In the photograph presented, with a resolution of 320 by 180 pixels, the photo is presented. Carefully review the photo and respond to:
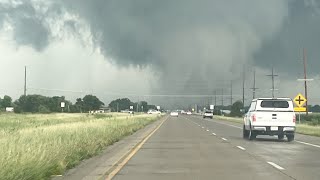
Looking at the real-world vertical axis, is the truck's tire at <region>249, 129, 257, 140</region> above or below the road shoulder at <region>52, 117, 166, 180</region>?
above

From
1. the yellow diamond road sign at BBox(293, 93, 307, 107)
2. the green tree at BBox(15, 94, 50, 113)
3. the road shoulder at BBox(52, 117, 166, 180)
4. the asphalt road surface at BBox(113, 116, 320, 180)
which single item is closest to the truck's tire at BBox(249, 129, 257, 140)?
the asphalt road surface at BBox(113, 116, 320, 180)

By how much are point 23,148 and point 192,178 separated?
17.6 feet

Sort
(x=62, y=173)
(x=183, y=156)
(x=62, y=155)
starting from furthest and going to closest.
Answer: (x=183, y=156), (x=62, y=155), (x=62, y=173)

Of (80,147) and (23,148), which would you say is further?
(80,147)

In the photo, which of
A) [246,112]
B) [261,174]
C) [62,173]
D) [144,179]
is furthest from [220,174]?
[246,112]

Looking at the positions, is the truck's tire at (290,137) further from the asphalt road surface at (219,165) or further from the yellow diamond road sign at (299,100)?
the yellow diamond road sign at (299,100)

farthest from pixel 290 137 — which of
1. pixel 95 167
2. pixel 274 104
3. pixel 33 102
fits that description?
pixel 33 102

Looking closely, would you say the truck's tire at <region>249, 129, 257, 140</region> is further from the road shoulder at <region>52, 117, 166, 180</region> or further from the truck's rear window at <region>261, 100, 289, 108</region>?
the road shoulder at <region>52, 117, 166, 180</region>

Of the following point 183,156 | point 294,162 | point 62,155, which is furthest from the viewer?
point 183,156

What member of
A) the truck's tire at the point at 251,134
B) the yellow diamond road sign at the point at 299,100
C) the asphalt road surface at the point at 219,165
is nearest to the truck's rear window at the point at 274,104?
the truck's tire at the point at 251,134

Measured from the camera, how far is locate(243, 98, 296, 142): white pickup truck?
3028 centimetres

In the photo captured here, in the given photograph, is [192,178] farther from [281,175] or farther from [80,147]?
[80,147]

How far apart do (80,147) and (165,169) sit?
6234 millimetres

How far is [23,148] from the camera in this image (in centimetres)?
1554
